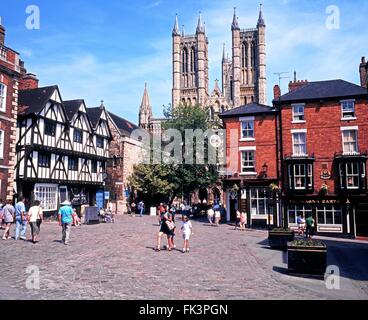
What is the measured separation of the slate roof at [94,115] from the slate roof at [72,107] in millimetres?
3589

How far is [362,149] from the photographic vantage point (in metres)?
25.4

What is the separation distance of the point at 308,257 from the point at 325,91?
20.8 metres

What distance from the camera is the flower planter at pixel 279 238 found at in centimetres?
1569

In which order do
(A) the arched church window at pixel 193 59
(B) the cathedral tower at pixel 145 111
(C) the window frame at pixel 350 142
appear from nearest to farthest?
(C) the window frame at pixel 350 142 < (B) the cathedral tower at pixel 145 111 < (A) the arched church window at pixel 193 59

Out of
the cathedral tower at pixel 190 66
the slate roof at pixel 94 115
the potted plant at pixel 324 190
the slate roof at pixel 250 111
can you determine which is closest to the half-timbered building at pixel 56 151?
the slate roof at pixel 94 115

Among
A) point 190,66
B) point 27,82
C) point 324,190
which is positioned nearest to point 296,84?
point 324,190

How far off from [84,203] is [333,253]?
Answer: 25.1m

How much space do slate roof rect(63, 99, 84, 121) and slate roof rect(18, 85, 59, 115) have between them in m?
3.40

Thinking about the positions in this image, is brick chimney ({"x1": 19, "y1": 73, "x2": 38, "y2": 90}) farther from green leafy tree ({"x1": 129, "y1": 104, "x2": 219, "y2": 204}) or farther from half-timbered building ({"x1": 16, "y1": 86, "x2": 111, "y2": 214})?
green leafy tree ({"x1": 129, "y1": 104, "x2": 219, "y2": 204})

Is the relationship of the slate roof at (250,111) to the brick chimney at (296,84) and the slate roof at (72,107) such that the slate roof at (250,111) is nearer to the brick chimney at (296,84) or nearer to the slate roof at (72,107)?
the brick chimney at (296,84)

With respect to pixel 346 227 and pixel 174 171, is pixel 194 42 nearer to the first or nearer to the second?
pixel 174 171

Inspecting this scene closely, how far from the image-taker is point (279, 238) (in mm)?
15750

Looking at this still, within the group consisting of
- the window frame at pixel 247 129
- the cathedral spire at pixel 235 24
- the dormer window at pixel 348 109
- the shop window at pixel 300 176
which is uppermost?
the cathedral spire at pixel 235 24
